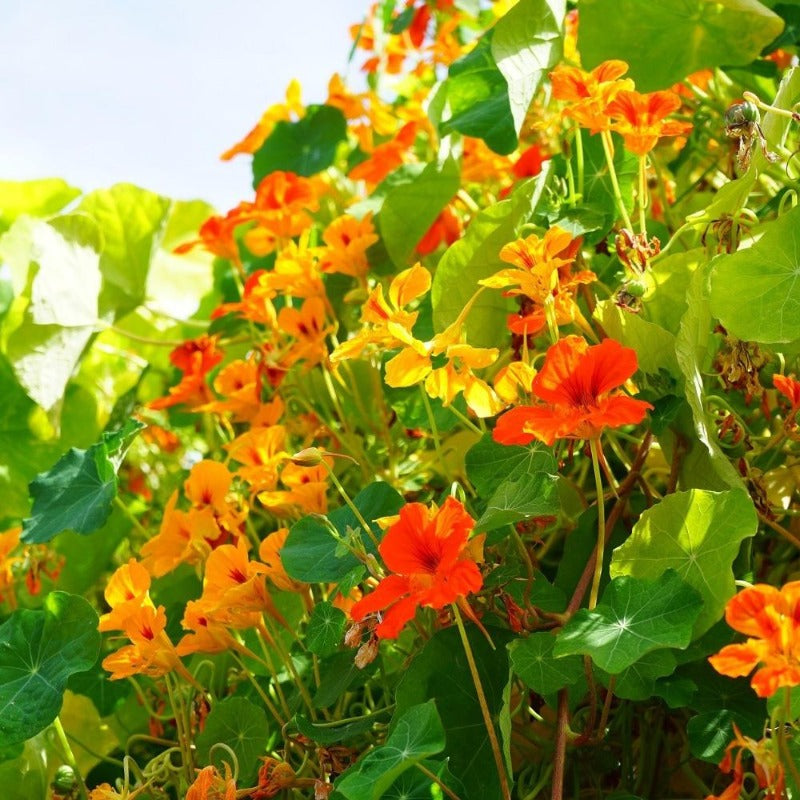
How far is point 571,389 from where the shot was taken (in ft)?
2.05

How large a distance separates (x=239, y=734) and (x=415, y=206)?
1.80 ft

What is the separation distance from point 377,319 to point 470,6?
2.65 feet

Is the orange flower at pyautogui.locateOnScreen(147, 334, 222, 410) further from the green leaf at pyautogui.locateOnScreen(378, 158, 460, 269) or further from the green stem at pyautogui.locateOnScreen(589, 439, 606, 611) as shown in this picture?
the green stem at pyautogui.locateOnScreen(589, 439, 606, 611)

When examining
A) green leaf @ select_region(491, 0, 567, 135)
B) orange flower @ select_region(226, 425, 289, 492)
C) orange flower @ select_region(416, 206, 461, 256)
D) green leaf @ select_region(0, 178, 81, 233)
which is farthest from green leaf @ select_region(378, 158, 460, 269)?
green leaf @ select_region(0, 178, 81, 233)

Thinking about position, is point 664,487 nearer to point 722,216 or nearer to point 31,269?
point 722,216

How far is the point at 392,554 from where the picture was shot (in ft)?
2.06

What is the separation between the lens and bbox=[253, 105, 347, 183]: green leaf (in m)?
1.50

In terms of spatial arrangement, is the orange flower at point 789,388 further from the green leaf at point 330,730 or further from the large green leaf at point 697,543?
the green leaf at point 330,730

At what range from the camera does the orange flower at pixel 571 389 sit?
0.61 meters

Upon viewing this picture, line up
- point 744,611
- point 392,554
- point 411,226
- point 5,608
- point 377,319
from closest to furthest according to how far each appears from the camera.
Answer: point 744,611, point 392,554, point 377,319, point 411,226, point 5,608

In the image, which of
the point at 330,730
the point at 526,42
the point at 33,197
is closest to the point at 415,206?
the point at 526,42

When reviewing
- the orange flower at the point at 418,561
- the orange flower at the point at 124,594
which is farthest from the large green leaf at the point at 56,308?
the orange flower at the point at 418,561

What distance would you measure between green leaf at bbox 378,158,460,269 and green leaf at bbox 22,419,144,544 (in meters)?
0.32

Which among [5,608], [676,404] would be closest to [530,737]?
[676,404]
